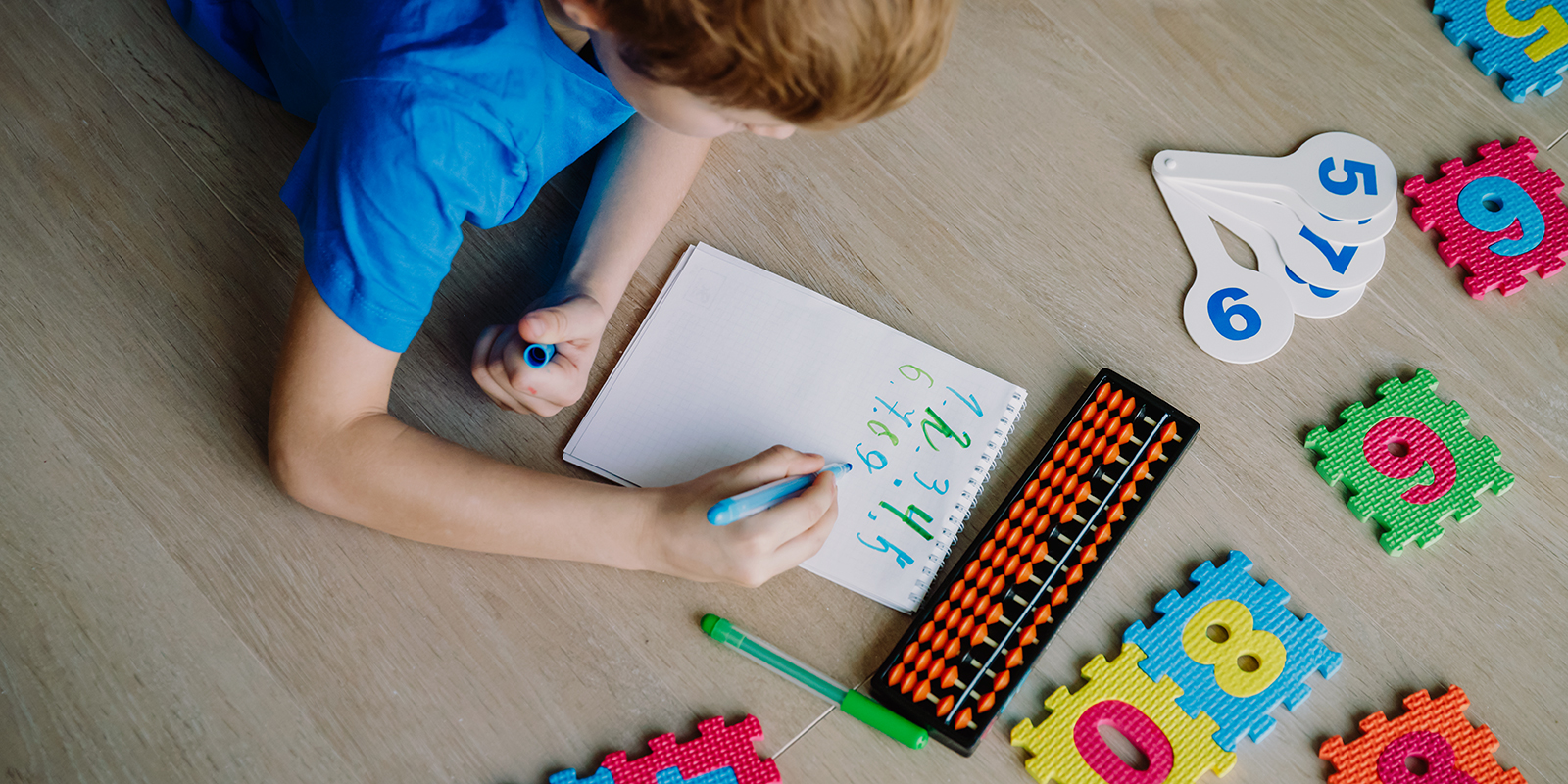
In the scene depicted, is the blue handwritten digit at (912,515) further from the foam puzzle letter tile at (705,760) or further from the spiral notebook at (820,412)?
the foam puzzle letter tile at (705,760)

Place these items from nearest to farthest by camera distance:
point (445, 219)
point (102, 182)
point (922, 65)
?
1. point (922, 65)
2. point (445, 219)
3. point (102, 182)

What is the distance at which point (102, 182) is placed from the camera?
667 mm

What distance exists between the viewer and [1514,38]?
75 cm

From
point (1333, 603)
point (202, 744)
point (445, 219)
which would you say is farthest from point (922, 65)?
point (202, 744)

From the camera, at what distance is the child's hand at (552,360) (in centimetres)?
58

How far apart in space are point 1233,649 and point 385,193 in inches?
21.1

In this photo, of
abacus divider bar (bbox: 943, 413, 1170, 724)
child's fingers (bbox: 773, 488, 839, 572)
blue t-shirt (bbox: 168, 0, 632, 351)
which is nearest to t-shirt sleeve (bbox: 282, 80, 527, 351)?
blue t-shirt (bbox: 168, 0, 632, 351)

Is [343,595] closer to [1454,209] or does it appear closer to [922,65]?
[922,65]

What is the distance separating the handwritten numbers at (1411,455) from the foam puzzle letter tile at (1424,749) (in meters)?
0.12

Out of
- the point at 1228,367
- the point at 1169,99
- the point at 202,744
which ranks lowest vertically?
the point at 202,744

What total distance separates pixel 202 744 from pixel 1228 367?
65 cm

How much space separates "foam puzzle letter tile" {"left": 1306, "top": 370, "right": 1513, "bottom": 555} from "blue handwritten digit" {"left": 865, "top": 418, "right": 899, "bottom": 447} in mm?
262

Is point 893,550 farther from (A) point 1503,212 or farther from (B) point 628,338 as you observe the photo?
(A) point 1503,212

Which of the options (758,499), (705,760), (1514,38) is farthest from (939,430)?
(1514,38)
